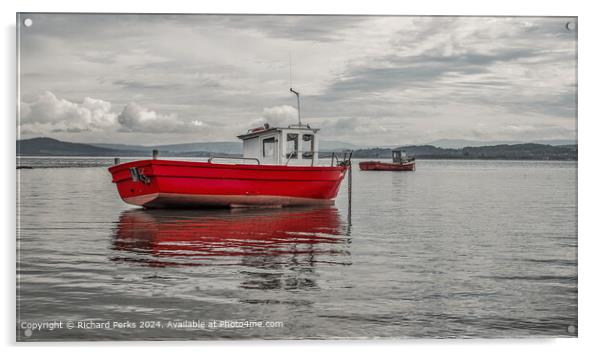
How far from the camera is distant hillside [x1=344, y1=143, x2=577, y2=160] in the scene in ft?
21.5

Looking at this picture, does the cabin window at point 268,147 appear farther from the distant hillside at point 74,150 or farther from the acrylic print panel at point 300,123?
the distant hillside at point 74,150

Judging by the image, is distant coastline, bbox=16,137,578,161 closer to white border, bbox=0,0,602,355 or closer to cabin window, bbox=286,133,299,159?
white border, bbox=0,0,602,355

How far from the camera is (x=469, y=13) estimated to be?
6160mm

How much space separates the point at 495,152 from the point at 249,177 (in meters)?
5.74

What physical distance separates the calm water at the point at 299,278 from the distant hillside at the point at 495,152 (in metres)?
0.14

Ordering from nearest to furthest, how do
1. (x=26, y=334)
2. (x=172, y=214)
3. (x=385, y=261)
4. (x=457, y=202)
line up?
1. (x=26, y=334)
2. (x=385, y=261)
3. (x=172, y=214)
4. (x=457, y=202)

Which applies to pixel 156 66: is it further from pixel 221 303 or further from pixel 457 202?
pixel 457 202

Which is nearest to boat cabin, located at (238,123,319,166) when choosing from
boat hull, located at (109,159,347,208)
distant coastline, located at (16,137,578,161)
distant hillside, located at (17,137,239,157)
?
boat hull, located at (109,159,347,208)

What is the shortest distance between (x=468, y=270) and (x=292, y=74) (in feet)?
9.24

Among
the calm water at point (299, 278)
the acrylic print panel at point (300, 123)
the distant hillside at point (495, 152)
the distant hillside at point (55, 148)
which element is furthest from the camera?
the distant hillside at point (495, 152)

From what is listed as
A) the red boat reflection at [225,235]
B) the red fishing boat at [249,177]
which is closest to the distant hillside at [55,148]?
the red boat reflection at [225,235]

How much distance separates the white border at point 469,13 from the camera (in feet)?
18.2
